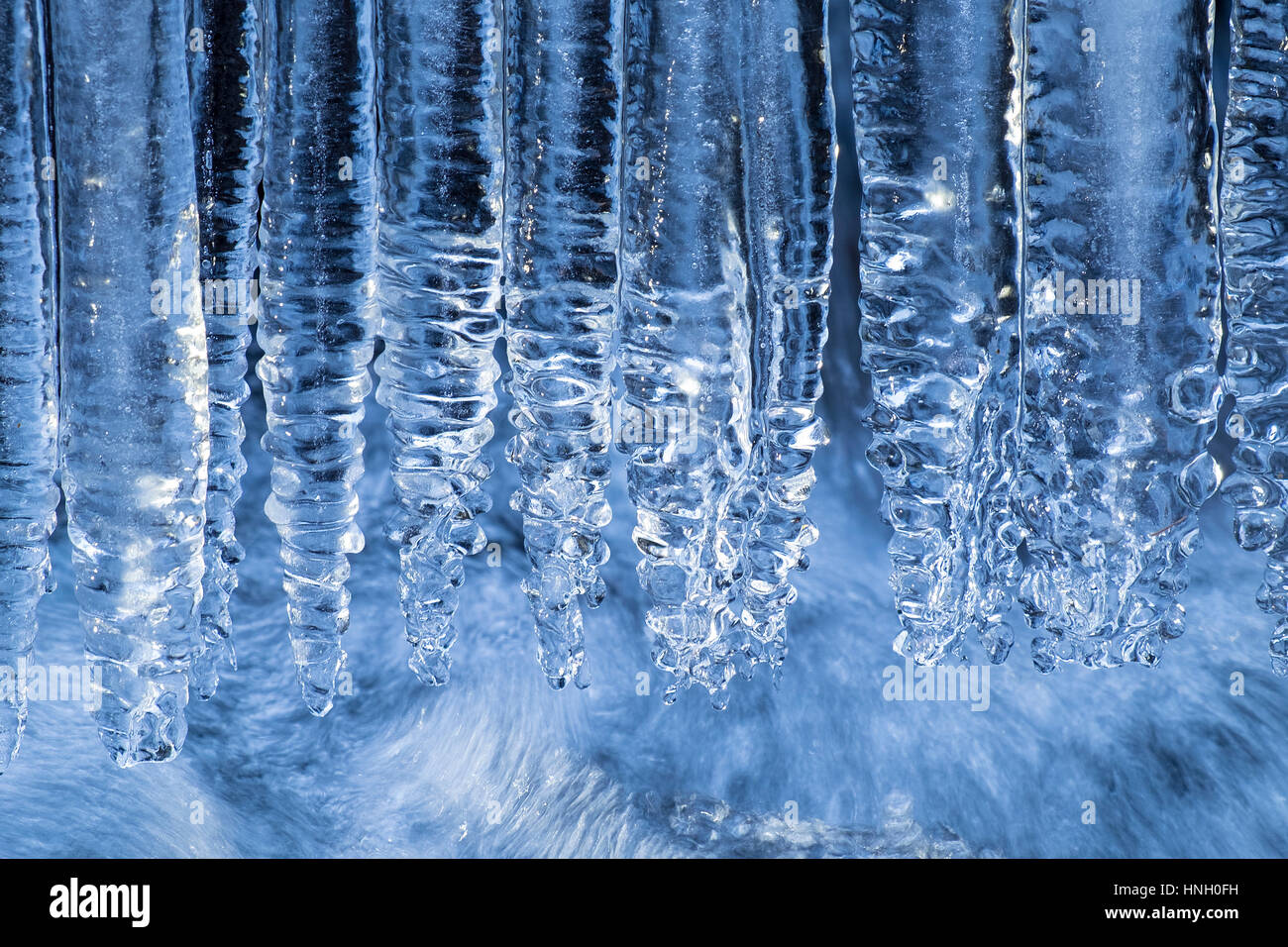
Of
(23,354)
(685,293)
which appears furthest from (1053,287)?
(23,354)

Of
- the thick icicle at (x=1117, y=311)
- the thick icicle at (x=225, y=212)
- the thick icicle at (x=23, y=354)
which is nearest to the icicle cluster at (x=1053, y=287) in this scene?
the thick icicle at (x=1117, y=311)

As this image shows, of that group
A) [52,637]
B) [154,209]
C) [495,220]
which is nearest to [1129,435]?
[495,220]

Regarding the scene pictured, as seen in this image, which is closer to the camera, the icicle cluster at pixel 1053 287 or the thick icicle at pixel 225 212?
the icicle cluster at pixel 1053 287

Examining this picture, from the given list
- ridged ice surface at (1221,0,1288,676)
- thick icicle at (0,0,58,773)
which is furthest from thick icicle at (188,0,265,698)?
ridged ice surface at (1221,0,1288,676)

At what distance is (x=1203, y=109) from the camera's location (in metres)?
0.82

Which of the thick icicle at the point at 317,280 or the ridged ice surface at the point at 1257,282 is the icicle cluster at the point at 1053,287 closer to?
the ridged ice surface at the point at 1257,282

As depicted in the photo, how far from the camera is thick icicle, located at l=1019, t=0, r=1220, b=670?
81cm

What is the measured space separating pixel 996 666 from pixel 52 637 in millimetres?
1174

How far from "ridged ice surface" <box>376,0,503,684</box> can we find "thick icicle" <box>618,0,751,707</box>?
117 mm

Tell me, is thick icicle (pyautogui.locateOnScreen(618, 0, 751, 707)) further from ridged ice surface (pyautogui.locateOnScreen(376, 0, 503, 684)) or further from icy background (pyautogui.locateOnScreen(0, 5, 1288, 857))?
icy background (pyautogui.locateOnScreen(0, 5, 1288, 857))

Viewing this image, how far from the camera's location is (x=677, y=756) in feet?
4.48

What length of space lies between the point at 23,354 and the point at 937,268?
2.37 ft

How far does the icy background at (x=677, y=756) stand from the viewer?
128 cm

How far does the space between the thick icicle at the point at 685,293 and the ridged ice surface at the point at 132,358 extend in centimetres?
35
